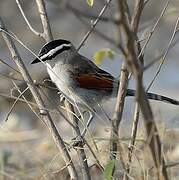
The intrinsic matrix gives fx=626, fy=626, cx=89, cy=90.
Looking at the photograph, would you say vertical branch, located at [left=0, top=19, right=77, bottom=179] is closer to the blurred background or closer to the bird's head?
the bird's head

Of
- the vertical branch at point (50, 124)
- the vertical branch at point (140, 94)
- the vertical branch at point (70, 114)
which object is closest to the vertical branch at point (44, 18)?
the vertical branch at point (70, 114)

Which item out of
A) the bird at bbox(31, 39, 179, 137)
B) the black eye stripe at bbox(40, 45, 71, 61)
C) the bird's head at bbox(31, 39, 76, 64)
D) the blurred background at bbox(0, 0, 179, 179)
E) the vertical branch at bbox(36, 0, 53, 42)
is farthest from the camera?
the blurred background at bbox(0, 0, 179, 179)

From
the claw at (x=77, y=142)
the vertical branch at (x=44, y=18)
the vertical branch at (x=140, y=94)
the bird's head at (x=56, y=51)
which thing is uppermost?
the bird's head at (x=56, y=51)

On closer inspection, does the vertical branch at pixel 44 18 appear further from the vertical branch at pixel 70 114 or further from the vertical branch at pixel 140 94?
the vertical branch at pixel 140 94

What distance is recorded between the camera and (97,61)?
11.9ft

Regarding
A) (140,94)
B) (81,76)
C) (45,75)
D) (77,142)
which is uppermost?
(45,75)

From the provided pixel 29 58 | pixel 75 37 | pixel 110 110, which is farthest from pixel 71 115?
pixel 75 37

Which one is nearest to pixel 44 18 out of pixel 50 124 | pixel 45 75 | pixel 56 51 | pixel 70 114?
pixel 70 114

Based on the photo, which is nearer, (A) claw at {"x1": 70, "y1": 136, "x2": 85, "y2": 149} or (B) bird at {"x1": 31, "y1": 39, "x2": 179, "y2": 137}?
(A) claw at {"x1": 70, "y1": 136, "x2": 85, "y2": 149}

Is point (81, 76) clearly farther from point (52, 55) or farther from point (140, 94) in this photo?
point (140, 94)

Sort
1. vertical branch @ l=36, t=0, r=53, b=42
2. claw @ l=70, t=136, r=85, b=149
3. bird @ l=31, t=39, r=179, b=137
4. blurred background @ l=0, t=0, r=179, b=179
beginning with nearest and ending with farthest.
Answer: claw @ l=70, t=136, r=85, b=149 → vertical branch @ l=36, t=0, r=53, b=42 → bird @ l=31, t=39, r=179, b=137 → blurred background @ l=0, t=0, r=179, b=179

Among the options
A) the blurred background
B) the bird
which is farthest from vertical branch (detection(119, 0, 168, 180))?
the blurred background

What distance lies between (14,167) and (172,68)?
13.5ft

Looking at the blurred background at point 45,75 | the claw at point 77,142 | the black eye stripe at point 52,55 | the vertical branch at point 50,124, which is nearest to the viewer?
Result: the vertical branch at point 50,124
